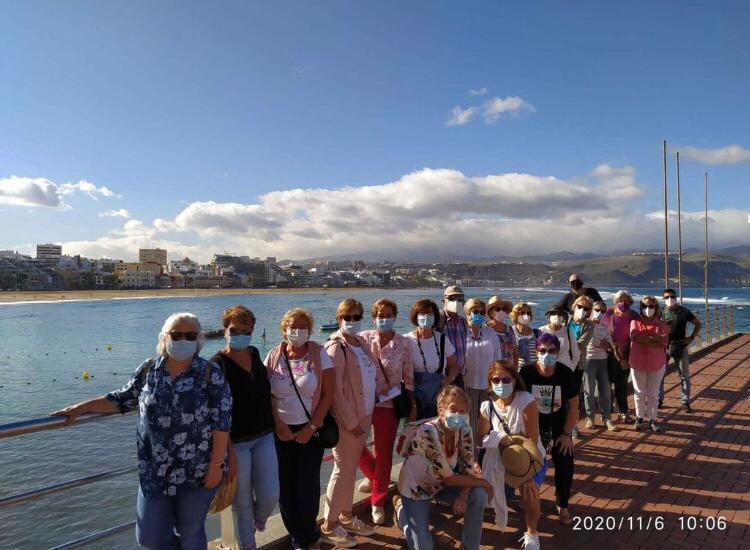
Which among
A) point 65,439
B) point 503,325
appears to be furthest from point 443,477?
point 65,439

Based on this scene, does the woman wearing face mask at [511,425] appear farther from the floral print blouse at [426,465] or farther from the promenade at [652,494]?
the floral print blouse at [426,465]

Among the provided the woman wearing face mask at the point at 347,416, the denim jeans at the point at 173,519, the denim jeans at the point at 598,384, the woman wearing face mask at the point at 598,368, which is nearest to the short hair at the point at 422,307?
the woman wearing face mask at the point at 347,416

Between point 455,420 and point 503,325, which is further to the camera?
point 503,325

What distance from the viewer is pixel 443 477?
3.01 metres

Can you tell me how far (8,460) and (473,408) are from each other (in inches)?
587

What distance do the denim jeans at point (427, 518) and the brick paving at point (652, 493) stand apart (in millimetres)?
420

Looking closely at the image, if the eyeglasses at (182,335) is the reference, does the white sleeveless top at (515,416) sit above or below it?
below

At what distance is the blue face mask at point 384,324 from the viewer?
397cm

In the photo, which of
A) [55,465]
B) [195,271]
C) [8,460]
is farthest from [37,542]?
[195,271]

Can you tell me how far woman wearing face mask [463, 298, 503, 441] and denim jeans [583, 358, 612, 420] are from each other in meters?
2.52

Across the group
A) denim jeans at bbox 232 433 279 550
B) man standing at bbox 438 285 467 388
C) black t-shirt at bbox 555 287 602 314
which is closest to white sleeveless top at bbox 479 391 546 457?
man standing at bbox 438 285 467 388

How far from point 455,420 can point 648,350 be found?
4628 millimetres

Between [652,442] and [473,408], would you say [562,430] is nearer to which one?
[473,408]

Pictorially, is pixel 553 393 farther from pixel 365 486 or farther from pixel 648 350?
pixel 648 350
